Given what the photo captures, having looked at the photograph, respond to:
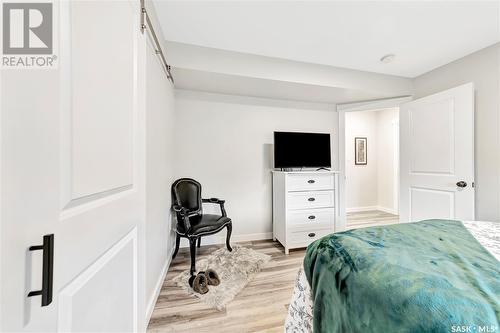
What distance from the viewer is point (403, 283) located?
2.28ft

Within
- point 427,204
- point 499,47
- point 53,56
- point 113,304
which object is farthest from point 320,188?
point 53,56

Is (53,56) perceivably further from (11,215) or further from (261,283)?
(261,283)

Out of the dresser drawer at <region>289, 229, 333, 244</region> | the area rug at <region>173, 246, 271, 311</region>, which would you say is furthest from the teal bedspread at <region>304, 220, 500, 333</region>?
the dresser drawer at <region>289, 229, 333, 244</region>

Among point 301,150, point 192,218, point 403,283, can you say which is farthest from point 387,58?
point 192,218

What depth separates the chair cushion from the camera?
82.9 inches

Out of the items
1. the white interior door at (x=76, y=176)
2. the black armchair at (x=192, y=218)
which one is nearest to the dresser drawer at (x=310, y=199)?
the black armchair at (x=192, y=218)

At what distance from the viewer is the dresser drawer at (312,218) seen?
2.70 meters

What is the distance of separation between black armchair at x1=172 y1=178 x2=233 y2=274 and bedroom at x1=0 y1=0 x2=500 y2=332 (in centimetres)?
2

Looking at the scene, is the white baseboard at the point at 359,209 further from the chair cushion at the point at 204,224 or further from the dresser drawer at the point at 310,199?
the chair cushion at the point at 204,224

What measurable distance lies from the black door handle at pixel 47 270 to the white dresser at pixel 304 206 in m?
2.38

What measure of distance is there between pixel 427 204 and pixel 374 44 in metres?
1.99

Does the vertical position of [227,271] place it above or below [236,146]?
below

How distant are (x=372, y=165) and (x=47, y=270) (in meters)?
5.79

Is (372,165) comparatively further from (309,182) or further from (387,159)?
(309,182)
